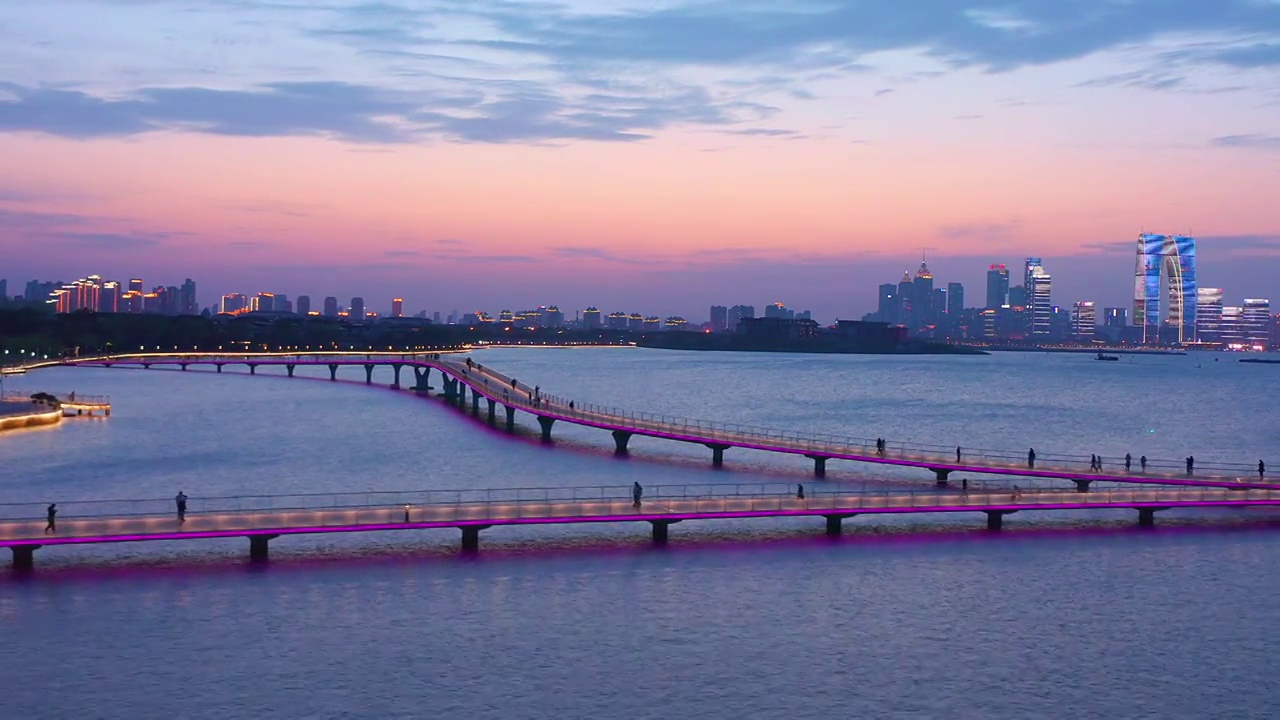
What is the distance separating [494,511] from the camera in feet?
144

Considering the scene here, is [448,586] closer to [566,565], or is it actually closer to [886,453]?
[566,565]

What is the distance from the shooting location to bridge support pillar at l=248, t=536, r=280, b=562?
41312 mm

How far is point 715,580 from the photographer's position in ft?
133

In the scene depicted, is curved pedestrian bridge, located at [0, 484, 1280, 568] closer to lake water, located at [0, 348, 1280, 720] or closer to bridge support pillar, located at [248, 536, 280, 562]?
bridge support pillar, located at [248, 536, 280, 562]

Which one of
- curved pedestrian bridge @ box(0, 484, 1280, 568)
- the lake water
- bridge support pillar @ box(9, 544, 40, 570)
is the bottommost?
the lake water

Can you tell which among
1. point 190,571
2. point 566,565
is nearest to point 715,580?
point 566,565

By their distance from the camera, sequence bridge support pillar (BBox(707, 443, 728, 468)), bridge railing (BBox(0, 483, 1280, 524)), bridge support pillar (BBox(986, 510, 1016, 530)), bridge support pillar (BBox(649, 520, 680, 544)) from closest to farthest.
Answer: bridge railing (BBox(0, 483, 1280, 524)), bridge support pillar (BBox(649, 520, 680, 544)), bridge support pillar (BBox(986, 510, 1016, 530)), bridge support pillar (BBox(707, 443, 728, 468))

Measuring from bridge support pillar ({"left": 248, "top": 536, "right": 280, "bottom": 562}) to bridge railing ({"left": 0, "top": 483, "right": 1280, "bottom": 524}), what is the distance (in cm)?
90

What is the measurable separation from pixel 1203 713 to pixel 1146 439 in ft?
271

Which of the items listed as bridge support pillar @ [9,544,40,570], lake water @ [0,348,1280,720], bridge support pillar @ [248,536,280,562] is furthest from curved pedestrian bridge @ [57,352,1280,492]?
bridge support pillar @ [9,544,40,570]

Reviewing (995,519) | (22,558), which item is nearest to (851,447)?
(995,519)

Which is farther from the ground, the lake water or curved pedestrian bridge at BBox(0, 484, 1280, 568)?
curved pedestrian bridge at BBox(0, 484, 1280, 568)

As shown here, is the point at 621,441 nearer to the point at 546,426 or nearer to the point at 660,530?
the point at 546,426

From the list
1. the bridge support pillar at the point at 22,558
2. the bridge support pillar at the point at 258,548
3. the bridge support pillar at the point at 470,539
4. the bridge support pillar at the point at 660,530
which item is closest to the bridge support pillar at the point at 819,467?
the bridge support pillar at the point at 660,530
